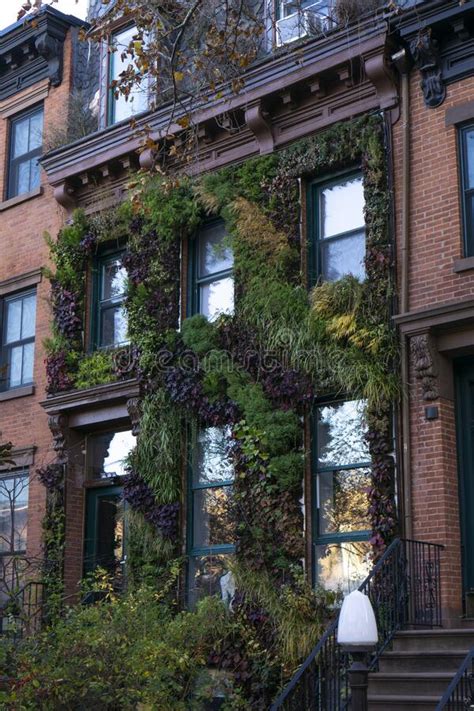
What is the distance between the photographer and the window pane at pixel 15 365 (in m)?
18.7

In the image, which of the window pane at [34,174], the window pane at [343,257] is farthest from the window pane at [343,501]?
the window pane at [34,174]

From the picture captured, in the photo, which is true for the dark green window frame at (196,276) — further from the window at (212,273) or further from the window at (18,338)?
the window at (18,338)

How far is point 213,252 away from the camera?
1619 cm

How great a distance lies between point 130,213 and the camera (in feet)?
55.2

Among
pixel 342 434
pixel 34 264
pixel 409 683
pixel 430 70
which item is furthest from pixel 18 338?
pixel 409 683

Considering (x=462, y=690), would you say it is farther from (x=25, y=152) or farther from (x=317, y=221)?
(x=25, y=152)

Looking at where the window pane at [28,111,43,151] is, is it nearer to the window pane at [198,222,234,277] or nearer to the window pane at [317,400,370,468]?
the window pane at [198,222,234,277]

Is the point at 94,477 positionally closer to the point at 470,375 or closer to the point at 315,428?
the point at 315,428

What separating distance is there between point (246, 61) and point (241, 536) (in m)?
5.94

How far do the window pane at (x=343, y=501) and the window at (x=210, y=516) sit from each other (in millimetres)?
1553

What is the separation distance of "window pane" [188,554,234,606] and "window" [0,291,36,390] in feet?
16.7

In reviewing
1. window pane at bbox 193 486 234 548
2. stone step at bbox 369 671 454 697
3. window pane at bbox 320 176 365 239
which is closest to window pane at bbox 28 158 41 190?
window pane at bbox 320 176 365 239

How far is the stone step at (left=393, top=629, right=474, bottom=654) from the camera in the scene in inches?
429

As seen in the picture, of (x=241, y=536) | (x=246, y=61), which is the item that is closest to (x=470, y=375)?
(x=241, y=536)
